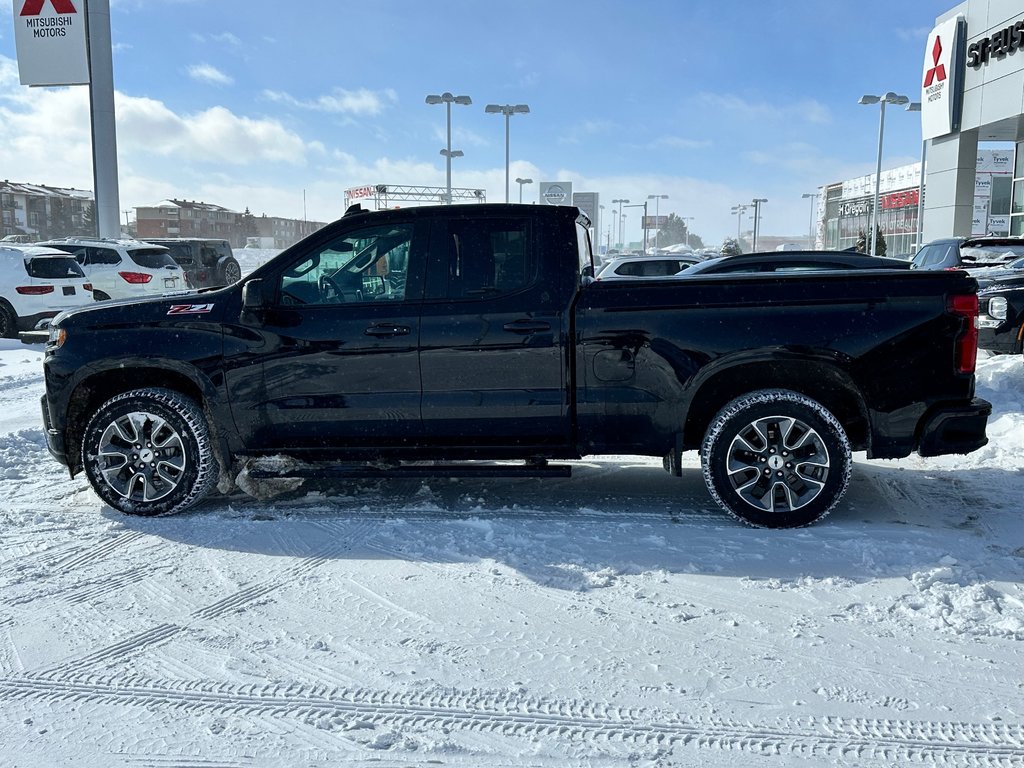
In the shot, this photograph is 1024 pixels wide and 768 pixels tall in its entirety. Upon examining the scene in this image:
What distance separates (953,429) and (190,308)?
4.52m

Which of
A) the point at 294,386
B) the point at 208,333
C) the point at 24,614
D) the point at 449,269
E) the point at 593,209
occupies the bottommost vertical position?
the point at 24,614

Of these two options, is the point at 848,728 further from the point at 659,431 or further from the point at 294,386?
the point at 294,386

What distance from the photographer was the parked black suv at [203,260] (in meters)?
25.0

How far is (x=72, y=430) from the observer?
5.22 m

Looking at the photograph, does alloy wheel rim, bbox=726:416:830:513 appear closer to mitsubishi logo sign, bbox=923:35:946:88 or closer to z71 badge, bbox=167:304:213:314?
z71 badge, bbox=167:304:213:314

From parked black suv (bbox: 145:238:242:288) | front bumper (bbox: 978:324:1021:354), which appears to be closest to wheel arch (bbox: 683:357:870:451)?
front bumper (bbox: 978:324:1021:354)

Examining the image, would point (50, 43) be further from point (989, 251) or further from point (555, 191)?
point (555, 191)

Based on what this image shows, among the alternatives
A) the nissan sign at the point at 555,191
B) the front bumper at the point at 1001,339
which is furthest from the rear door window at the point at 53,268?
the nissan sign at the point at 555,191

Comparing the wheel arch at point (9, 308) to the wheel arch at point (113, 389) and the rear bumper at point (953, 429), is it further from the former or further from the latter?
the rear bumper at point (953, 429)

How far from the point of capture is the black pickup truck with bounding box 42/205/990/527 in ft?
15.3

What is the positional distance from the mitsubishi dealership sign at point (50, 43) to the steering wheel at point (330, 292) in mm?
21517

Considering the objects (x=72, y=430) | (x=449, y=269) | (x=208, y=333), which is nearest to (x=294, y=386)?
(x=208, y=333)

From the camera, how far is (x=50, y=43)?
22266mm

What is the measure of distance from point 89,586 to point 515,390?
2.42 metres
